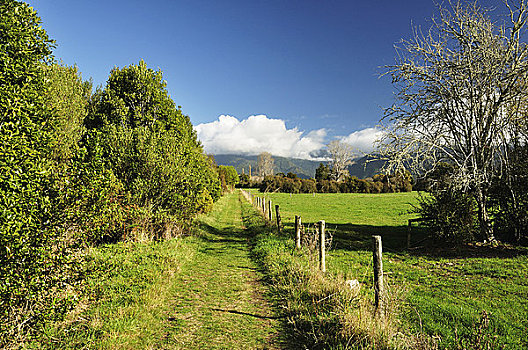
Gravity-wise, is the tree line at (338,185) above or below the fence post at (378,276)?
above

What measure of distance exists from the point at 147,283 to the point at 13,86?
17.3 ft

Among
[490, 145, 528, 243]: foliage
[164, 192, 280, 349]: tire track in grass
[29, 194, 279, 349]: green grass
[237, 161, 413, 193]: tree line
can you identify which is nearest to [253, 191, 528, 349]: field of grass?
[490, 145, 528, 243]: foliage

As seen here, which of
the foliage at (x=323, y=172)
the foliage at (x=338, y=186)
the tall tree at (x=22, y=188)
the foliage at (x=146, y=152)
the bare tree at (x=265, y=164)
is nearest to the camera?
the tall tree at (x=22, y=188)

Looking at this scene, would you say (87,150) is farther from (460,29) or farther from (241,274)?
(460,29)

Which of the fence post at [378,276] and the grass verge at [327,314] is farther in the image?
the fence post at [378,276]

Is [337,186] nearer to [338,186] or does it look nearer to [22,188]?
[338,186]

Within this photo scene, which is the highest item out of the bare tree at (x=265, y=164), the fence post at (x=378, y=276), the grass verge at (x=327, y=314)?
the bare tree at (x=265, y=164)

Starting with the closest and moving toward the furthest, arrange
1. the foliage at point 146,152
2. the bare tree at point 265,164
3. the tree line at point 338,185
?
the foliage at point 146,152, the tree line at point 338,185, the bare tree at point 265,164

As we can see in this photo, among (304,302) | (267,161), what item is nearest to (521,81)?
(304,302)

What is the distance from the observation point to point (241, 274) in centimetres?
876

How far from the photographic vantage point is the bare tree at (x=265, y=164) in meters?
111

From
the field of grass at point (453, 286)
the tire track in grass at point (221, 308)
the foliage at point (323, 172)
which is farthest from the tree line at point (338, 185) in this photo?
the tire track in grass at point (221, 308)

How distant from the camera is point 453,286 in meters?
8.15

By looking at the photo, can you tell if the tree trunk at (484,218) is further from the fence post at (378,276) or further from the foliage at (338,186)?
the foliage at (338,186)
